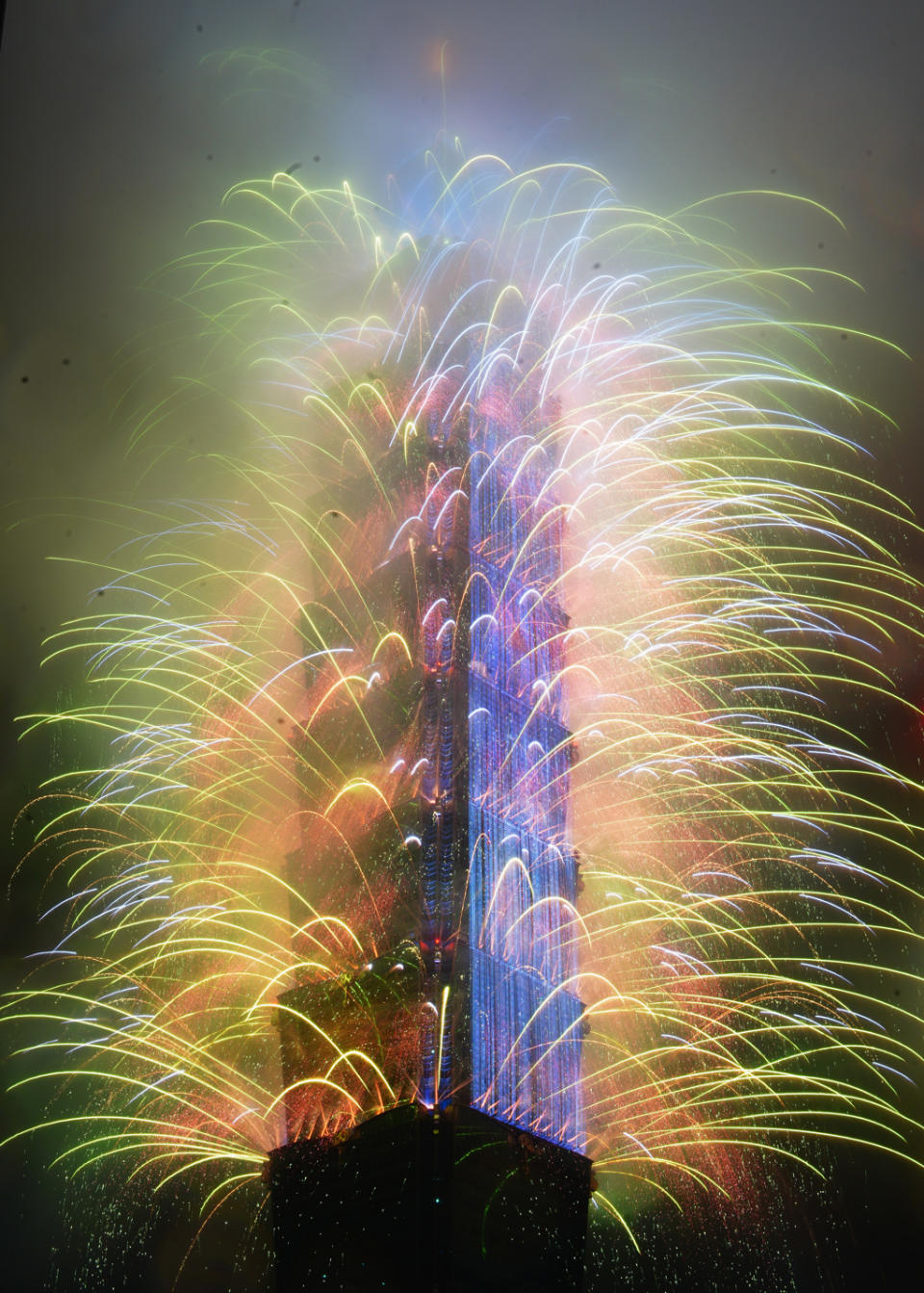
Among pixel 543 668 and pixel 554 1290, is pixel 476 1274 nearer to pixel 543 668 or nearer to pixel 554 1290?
pixel 554 1290

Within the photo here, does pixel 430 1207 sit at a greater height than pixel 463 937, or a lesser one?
lesser

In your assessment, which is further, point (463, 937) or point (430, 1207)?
point (463, 937)

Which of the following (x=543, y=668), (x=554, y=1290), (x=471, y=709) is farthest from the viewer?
(x=543, y=668)

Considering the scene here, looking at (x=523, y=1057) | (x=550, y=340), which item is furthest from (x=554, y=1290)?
(x=550, y=340)

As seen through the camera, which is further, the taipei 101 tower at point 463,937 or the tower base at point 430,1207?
the taipei 101 tower at point 463,937

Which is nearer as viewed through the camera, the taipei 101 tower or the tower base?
the tower base
